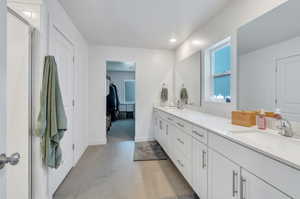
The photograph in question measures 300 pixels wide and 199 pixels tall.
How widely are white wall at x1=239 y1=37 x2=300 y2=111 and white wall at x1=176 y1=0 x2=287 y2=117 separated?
0.14 m

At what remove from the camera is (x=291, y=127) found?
1321 millimetres

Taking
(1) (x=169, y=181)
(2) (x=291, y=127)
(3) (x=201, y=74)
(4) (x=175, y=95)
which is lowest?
(1) (x=169, y=181)

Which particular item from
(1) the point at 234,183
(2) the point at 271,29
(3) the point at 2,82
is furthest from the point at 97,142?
(2) the point at 271,29

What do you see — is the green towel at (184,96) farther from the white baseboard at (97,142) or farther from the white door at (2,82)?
the white door at (2,82)

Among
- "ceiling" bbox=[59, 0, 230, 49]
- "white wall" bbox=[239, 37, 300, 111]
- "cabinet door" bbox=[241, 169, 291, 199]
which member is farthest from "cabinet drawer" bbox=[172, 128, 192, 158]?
"ceiling" bbox=[59, 0, 230, 49]

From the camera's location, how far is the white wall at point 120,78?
7828 mm

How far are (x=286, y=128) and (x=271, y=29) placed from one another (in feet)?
3.04

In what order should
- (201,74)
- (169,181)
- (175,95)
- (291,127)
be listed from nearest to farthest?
1. (291,127)
2. (169,181)
3. (201,74)
4. (175,95)

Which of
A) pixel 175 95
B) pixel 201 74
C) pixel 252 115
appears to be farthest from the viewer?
pixel 175 95

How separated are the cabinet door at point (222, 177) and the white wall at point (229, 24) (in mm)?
904

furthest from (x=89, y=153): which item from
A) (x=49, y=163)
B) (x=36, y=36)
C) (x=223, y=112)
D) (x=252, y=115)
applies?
(x=252, y=115)

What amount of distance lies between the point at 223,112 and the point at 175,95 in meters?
2.04

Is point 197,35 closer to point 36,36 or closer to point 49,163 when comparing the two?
point 36,36

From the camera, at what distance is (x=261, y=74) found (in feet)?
5.36
